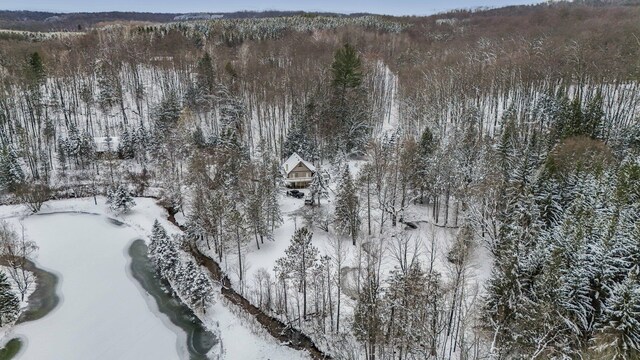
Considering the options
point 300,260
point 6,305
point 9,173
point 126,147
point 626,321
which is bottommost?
point 6,305

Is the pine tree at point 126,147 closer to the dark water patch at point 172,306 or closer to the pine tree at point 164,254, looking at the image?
the dark water patch at point 172,306

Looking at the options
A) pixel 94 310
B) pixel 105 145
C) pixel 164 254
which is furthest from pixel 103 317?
pixel 105 145

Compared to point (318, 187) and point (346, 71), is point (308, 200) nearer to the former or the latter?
point (318, 187)

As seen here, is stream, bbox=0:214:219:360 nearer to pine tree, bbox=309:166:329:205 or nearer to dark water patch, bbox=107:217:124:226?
dark water patch, bbox=107:217:124:226

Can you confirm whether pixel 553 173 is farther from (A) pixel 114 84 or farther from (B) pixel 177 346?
(A) pixel 114 84

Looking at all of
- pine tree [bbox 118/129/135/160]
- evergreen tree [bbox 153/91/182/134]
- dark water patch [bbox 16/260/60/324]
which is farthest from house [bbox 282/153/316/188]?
dark water patch [bbox 16/260/60/324]
